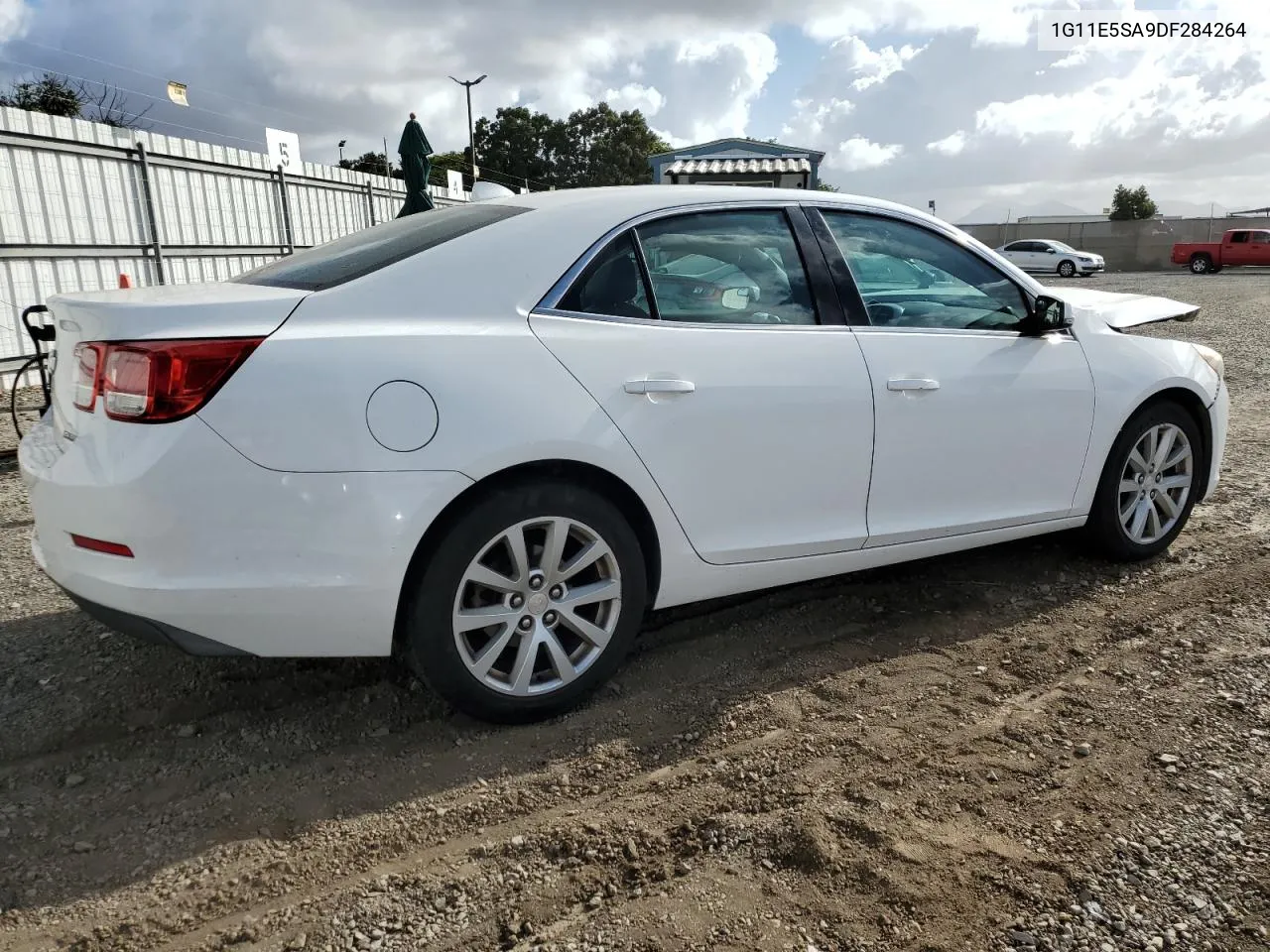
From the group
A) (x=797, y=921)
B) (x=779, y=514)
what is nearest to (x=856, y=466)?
(x=779, y=514)

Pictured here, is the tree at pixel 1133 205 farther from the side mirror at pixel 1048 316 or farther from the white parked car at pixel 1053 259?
the side mirror at pixel 1048 316

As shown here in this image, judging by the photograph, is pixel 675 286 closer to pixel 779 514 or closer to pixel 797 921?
pixel 779 514

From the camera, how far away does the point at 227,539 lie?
241 centimetres

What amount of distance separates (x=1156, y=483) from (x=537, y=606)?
304 cm

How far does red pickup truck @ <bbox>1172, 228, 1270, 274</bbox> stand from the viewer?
3372cm

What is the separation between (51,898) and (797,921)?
1711 millimetres

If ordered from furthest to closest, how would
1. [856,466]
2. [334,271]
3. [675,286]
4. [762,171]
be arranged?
[762,171] → [856,466] → [675,286] → [334,271]

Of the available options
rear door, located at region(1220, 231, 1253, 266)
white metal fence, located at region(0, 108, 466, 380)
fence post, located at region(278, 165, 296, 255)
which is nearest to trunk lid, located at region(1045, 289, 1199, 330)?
white metal fence, located at region(0, 108, 466, 380)

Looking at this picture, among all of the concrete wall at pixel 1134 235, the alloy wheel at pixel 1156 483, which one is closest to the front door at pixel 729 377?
the alloy wheel at pixel 1156 483

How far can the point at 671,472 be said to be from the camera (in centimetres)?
292

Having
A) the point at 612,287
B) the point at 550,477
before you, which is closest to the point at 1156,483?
the point at 612,287

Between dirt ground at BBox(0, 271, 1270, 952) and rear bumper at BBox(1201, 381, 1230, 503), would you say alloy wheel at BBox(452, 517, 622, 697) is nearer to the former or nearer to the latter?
dirt ground at BBox(0, 271, 1270, 952)

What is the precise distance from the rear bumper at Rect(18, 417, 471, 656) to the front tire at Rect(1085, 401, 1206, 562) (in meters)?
2.97

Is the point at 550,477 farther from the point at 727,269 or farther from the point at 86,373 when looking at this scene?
the point at 86,373
